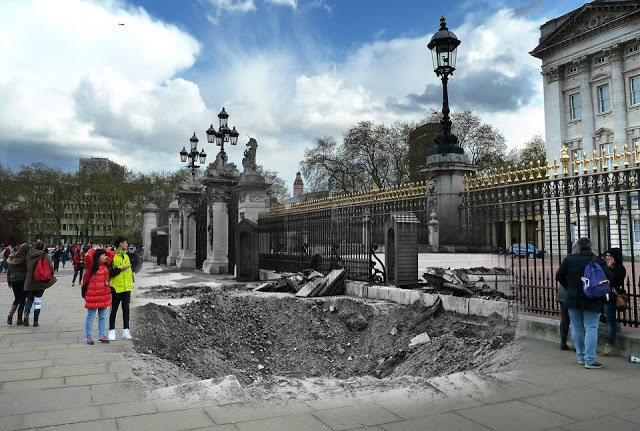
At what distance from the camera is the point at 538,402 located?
4316 millimetres

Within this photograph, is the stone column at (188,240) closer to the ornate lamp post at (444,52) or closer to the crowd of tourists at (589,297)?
the ornate lamp post at (444,52)

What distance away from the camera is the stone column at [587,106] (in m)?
37.0

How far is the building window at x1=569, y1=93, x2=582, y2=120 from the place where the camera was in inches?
1534

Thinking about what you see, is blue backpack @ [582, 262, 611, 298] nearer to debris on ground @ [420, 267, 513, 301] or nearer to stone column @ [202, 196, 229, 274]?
debris on ground @ [420, 267, 513, 301]

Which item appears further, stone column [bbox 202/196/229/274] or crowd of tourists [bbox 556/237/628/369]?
stone column [bbox 202/196/229/274]

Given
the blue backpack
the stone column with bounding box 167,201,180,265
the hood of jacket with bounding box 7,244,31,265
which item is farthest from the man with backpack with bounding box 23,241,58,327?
the stone column with bounding box 167,201,180,265

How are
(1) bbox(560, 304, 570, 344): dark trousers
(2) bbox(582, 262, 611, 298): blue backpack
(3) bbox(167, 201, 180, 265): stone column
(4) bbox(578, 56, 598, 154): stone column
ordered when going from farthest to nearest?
1. (4) bbox(578, 56, 598, 154): stone column
2. (3) bbox(167, 201, 180, 265): stone column
3. (1) bbox(560, 304, 570, 344): dark trousers
4. (2) bbox(582, 262, 611, 298): blue backpack

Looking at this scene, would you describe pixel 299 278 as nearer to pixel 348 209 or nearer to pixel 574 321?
pixel 348 209

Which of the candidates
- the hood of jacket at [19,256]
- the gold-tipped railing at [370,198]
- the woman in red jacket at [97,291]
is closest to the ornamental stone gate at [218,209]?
the gold-tipped railing at [370,198]

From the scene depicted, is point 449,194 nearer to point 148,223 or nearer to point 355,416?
point 355,416

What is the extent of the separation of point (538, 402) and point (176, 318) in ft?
20.3

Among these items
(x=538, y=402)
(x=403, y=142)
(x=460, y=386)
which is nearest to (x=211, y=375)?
(x=460, y=386)

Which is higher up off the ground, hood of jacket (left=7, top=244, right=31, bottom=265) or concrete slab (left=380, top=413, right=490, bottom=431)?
hood of jacket (left=7, top=244, right=31, bottom=265)

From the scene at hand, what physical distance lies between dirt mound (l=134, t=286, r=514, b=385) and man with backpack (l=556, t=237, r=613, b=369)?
89cm
